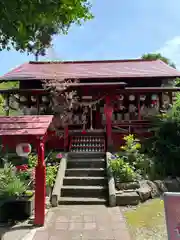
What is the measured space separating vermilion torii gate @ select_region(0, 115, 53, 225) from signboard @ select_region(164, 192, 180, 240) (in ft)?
9.80

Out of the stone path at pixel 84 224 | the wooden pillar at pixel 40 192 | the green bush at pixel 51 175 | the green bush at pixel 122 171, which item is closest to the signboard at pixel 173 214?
the stone path at pixel 84 224

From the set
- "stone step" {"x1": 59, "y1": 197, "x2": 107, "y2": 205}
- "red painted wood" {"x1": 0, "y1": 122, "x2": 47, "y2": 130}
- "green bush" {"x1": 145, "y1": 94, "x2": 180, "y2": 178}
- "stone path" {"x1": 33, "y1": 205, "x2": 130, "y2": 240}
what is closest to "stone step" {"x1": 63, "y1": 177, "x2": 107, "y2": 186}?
"stone step" {"x1": 59, "y1": 197, "x2": 107, "y2": 205}

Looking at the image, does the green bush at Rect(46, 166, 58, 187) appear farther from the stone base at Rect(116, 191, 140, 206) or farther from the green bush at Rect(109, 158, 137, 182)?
the stone base at Rect(116, 191, 140, 206)

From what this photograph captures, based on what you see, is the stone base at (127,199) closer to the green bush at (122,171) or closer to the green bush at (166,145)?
the green bush at (122,171)

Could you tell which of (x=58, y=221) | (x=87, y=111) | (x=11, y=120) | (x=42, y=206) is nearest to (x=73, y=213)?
(x=58, y=221)

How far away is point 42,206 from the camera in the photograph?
516 centimetres

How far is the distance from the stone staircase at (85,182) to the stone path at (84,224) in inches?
17.2

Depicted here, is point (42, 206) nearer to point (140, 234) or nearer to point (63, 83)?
point (140, 234)

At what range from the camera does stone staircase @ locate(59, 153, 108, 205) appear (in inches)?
266

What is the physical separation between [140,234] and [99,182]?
2.88m

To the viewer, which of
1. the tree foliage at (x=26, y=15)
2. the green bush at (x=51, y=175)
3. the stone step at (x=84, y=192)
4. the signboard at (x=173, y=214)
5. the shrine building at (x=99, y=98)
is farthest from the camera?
the shrine building at (x=99, y=98)

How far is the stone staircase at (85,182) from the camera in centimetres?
676

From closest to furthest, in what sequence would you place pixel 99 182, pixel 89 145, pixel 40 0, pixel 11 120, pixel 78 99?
pixel 40 0
pixel 11 120
pixel 99 182
pixel 89 145
pixel 78 99

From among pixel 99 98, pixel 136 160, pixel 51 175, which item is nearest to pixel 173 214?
pixel 51 175
